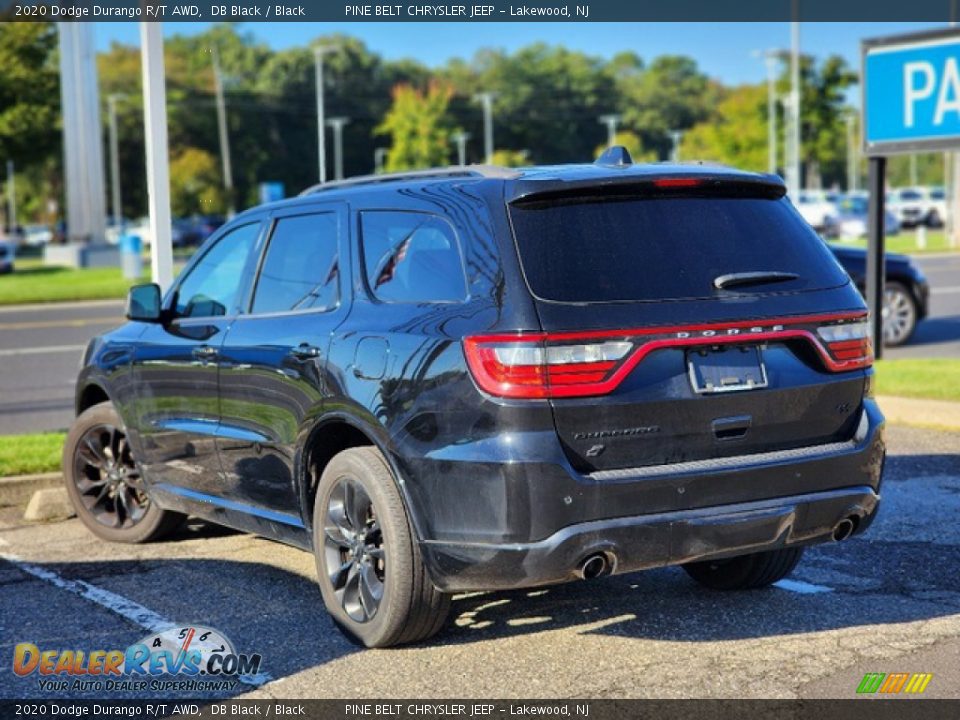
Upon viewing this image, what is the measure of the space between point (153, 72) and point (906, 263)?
35.3 feet

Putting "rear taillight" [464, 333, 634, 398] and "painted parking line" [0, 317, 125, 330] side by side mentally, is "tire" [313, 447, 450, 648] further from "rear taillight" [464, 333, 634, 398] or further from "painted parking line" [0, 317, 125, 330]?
"painted parking line" [0, 317, 125, 330]

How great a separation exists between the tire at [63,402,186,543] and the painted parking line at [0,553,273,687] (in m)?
0.57

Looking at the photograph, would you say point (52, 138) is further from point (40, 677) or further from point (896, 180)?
point (896, 180)

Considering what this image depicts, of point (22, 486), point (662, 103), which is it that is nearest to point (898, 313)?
point (22, 486)

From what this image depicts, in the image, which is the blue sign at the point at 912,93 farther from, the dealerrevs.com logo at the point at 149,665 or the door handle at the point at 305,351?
the dealerrevs.com logo at the point at 149,665

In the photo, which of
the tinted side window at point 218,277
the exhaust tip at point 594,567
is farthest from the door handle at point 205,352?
the exhaust tip at point 594,567

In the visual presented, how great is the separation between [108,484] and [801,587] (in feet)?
12.4

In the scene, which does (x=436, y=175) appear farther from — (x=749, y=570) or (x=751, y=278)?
(x=749, y=570)

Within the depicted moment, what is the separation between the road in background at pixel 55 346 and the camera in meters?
12.7

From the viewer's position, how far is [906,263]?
16.6 m

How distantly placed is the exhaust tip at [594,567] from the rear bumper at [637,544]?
18 mm

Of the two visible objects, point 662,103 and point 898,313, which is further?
point 662,103

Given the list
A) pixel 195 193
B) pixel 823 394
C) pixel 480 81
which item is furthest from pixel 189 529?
pixel 480 81

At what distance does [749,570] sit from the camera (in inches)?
226
